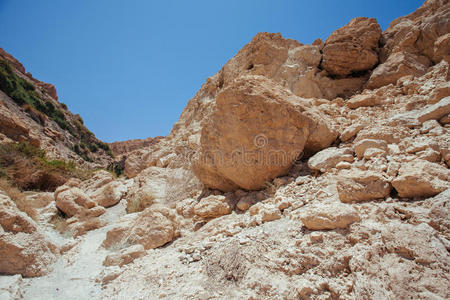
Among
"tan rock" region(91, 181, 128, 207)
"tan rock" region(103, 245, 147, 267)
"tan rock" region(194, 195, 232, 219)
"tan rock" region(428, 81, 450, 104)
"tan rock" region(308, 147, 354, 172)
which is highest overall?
"tan rock" region(91, 181, 128, 207)

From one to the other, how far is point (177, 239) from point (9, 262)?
2000mm

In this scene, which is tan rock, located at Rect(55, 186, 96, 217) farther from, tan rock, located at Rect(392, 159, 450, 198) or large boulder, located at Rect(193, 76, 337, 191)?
tan rock, located at Rect(392, 159, 450, 198)

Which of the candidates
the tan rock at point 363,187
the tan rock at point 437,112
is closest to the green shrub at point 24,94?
the tan rock at point 363,187

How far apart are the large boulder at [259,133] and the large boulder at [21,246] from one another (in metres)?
2.79

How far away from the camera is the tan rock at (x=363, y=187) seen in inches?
76.4

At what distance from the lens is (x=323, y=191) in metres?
2.41

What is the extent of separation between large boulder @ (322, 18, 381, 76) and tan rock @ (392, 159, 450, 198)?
18.9 ft

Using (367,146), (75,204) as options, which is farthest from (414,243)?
(75,204)

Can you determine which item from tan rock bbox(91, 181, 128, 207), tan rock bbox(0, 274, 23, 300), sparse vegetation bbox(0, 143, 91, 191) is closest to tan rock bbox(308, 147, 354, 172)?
tan rock bbox(0, 274, 23, 300)

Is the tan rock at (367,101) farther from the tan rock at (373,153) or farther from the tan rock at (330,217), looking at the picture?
the tan rock at (330,217)

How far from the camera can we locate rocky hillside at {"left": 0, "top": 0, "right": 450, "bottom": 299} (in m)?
1.47

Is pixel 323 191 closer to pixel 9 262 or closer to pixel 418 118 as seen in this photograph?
pixel 418 118

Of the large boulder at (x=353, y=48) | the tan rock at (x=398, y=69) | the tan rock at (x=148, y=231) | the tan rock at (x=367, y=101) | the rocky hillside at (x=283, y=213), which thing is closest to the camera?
the rocky hillside at (x=283, y=213)

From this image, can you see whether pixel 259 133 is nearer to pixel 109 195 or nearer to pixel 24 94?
pixel 109 195
